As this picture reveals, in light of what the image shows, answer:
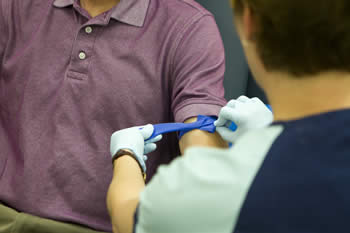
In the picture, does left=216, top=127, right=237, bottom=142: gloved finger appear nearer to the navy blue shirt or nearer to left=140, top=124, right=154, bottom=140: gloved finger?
left=140, top=124, right=154, bottom=140: gloved finger

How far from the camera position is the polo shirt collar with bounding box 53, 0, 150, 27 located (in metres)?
1.24

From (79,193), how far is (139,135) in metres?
0.27

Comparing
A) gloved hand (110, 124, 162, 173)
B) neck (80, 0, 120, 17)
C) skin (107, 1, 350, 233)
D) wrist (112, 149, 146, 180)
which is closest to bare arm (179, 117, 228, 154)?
gloved hand (110, 124, 162, 173)

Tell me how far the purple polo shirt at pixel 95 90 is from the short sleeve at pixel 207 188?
0.53 meters

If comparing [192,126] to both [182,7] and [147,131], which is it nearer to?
[147,131]

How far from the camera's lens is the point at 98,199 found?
1.22 metres

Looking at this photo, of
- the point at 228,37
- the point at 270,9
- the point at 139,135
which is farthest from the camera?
the point at 228,37

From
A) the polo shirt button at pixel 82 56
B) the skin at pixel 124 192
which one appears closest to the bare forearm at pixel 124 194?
the skin at pixel 124 192

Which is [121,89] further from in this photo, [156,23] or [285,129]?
[285,129]

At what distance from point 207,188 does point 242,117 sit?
0.48m

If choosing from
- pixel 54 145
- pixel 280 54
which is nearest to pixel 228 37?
pixel 54 145

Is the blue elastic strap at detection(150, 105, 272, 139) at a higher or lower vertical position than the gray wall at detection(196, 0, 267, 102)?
higher

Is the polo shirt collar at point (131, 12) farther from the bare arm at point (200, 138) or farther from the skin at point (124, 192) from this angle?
the skin at point (124, 192)

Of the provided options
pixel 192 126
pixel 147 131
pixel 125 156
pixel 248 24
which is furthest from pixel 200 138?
pixel 248 24
